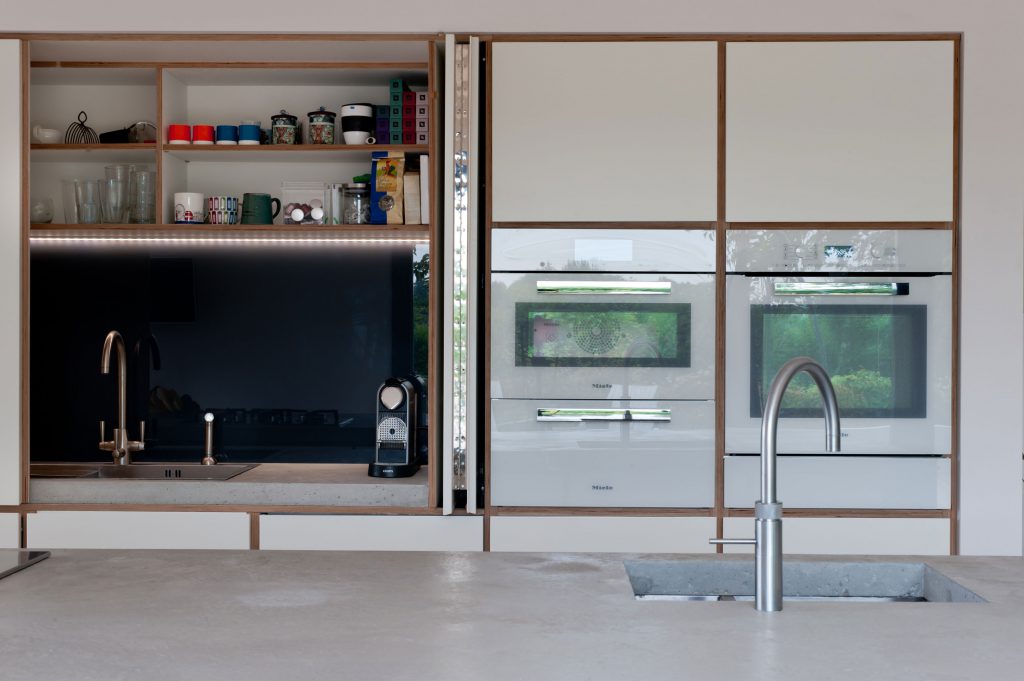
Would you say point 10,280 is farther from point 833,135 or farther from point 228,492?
point 833,135

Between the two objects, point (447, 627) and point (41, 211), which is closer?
point (447, 627)

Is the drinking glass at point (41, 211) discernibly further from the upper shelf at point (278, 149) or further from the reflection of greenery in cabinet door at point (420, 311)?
the reflection of greenery in cabinet door at point (420, 311)

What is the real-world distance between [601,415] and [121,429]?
1851 millimetres

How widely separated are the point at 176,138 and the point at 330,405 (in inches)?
45.1

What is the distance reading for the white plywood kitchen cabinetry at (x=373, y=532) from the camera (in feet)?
10.5

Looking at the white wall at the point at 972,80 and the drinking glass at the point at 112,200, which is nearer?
the white wall at the point at 972,80

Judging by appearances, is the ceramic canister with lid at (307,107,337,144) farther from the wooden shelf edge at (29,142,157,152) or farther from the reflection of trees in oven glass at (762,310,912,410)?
the reflection of trees in oven glass at (762,310,912,410)

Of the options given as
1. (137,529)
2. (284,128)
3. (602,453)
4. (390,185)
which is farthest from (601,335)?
Answer: (137,529)

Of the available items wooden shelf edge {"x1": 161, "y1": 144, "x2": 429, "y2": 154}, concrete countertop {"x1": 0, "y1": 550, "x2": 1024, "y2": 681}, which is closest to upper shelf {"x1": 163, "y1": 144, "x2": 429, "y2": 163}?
wooden shelf edge {"x1": 161, "y1": 144, "x2": 429, "y2": 154}

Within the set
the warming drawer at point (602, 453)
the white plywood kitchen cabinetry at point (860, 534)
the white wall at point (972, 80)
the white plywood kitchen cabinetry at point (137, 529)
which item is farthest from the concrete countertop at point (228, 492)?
→ the white wall at point (972, 80)

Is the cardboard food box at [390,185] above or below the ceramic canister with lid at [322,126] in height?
below

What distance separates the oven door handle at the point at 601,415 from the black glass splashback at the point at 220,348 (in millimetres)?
737

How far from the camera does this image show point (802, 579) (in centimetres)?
178

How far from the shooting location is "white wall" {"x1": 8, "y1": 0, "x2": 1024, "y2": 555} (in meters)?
3.11
